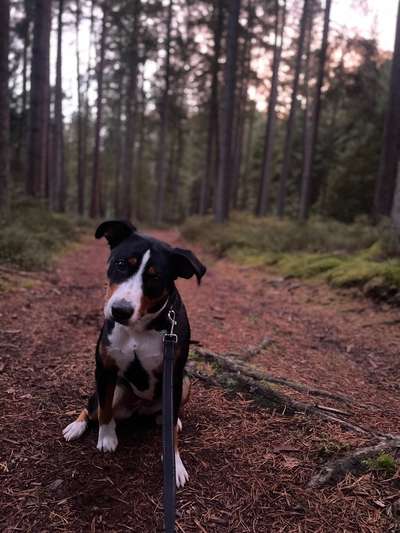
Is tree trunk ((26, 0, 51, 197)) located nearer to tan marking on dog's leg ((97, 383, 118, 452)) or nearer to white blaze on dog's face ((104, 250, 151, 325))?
tan marking on dog's leg ((97, 383, 118, 452))

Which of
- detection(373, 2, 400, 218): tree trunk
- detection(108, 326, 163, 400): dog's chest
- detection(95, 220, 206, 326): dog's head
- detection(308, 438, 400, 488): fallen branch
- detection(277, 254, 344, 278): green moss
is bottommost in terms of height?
detection(308, 438, 400, 488): fallen branch

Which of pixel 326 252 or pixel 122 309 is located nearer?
pixel 122 309

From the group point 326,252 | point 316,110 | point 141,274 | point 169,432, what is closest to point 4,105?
point 326,252

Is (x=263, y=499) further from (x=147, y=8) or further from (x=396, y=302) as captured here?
(x=147, y=8)

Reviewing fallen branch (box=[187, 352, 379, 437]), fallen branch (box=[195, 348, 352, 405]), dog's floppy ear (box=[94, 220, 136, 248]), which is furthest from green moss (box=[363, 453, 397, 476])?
dog's floppy ear (box=[94, 220, 136, 248])

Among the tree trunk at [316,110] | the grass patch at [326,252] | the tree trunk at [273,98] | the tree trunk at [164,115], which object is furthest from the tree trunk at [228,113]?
the tree trunk at [164,115]

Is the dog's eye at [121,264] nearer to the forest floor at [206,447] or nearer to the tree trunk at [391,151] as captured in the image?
the forest floor at [206,447]

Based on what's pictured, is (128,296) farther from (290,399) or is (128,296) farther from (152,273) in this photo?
(290,399)

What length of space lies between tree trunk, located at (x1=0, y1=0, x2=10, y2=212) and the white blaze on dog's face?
30.9ft

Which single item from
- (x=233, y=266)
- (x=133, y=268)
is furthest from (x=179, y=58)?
(x=133, y=268)

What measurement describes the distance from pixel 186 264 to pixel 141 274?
Result: 37 cm

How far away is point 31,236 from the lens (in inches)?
441

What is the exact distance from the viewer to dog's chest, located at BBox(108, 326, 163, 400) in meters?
2.98

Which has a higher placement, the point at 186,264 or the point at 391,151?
the point at 391,151
